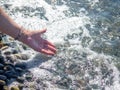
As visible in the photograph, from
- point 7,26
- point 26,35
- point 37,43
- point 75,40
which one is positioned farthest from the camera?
point 75,40

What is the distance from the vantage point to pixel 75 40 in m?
6.05

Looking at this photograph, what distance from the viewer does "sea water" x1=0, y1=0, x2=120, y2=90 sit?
16.6 ft

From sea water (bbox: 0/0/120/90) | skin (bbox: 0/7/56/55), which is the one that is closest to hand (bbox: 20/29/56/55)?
skin (bbox: 0/7/56/55)

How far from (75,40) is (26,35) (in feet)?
4.30

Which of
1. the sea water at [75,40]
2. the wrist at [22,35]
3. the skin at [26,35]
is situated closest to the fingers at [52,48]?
the skin at [26,35]

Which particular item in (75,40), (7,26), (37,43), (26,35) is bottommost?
(75,40)

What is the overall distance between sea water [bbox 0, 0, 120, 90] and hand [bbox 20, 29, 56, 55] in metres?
0.17

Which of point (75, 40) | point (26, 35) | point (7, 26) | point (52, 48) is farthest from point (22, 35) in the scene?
point (75, 40)

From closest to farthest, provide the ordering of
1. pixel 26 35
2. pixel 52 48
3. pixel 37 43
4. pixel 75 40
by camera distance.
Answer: pixel 26 35
pixel 37 43
pixel 52 48
pixel 75 40

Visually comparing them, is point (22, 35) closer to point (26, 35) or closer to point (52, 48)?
point (26, 35)

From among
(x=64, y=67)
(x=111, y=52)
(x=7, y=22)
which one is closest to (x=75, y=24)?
(x=111, y=52)

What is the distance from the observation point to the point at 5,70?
4.78 m

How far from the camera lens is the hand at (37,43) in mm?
5117

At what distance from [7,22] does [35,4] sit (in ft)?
7.46
